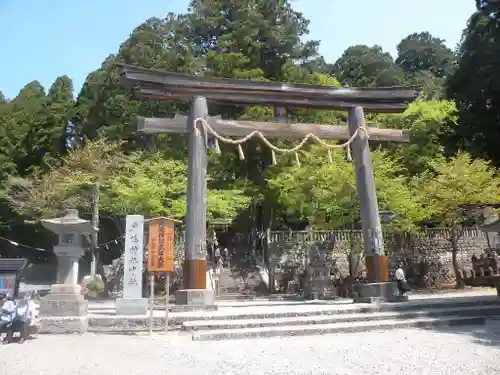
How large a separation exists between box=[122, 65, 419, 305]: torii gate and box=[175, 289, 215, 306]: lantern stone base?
0.02 metres

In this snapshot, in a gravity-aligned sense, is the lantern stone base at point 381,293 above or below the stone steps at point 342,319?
above

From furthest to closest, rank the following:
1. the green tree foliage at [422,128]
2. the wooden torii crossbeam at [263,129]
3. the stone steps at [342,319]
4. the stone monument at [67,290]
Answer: the green tree foliage at [422,128] → the wooden torii crossbeam at [263,129] → the stone monument at [67,290] → the stone steps at [342,319]

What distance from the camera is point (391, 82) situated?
126ft

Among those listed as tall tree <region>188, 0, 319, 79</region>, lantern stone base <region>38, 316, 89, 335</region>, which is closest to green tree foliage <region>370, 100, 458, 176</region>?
tall tree <region>188, 0, 319, 79</region>

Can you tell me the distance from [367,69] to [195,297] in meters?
37.4

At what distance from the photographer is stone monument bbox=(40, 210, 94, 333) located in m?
8.51

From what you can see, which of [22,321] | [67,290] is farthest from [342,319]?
[22,321]

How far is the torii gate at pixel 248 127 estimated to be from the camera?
11.0 metres

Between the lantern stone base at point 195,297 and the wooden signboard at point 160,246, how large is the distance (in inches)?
43.9

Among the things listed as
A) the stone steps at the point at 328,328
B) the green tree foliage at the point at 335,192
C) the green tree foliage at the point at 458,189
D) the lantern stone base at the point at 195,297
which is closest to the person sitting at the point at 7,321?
the stone steps at the point at 328,328

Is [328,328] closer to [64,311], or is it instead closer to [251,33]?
[64,311]

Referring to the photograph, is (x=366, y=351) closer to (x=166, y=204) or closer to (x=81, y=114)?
(x=166, y=204)

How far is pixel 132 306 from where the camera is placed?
950cm

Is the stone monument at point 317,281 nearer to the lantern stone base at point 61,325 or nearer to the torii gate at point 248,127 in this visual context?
the torii gate at point 248,127
